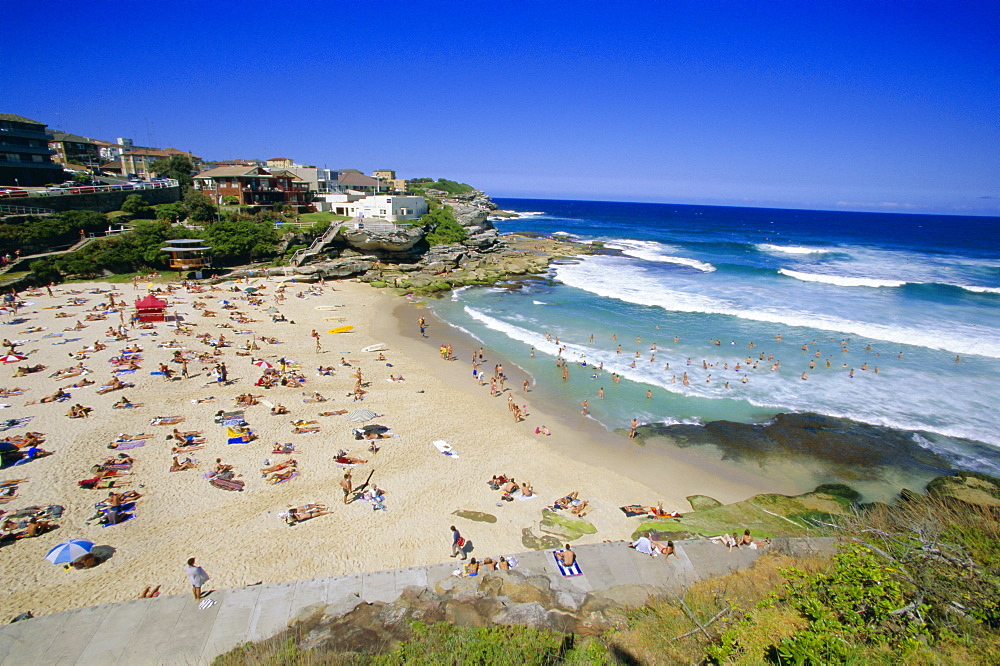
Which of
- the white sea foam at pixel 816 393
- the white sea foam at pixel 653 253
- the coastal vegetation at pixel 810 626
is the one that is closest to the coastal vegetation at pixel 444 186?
the white sea foam at pixel 653 253

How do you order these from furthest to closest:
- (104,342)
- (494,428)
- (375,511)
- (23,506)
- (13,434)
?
(104,342)
(494,428)
(13,434)
(375,511)
(23,506)

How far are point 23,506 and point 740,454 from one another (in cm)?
2238

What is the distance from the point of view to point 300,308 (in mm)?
34531

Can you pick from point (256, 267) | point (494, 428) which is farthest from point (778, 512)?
point (256, 267)

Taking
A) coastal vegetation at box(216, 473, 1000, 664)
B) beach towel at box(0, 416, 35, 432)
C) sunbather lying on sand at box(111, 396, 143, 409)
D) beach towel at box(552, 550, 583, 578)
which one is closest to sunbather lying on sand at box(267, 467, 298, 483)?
coastal vegetation at box(216, 473, 1000, 664)

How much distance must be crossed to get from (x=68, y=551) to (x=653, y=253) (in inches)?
2773

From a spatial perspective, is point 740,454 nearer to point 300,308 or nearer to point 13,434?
point 13,434

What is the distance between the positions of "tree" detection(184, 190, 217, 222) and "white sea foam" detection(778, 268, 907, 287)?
6396 centimetres

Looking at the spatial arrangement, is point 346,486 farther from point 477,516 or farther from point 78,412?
point 78,412

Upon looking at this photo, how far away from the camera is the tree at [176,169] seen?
66.8m

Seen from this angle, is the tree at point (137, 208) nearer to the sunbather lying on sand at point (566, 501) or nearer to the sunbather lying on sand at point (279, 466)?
the sunbather lying on sand at point (279, 466)

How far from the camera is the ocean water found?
20.8m

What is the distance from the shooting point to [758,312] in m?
36.0

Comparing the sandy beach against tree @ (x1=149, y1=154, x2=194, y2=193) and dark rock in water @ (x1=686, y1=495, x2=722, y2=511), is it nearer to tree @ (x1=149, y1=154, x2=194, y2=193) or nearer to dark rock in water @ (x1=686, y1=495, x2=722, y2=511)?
dark rock in water @ (x1=686, y1=495, x2=722, y2=511)
